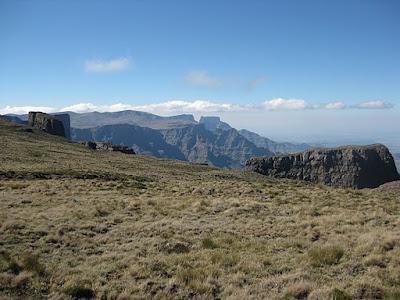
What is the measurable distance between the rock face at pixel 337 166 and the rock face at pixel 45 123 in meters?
78.0

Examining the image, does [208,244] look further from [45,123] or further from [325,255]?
[45,123]

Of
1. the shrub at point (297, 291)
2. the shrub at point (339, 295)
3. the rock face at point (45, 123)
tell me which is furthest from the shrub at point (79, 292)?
the rock face at point (45, 123)

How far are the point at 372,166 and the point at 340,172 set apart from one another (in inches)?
559

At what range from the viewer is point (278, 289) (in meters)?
11.0

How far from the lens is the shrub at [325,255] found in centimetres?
1317

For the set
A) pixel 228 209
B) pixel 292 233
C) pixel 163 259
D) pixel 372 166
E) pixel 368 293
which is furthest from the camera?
pixel 372 166

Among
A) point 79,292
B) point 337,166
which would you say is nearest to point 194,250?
point 79,292

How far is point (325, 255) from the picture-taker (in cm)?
1359

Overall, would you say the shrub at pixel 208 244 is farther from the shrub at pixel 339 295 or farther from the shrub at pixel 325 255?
the shrub at pixel 339 295

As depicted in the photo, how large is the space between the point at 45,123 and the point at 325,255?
158156 mm

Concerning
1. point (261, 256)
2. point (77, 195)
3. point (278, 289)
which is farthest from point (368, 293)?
point (77, 195)

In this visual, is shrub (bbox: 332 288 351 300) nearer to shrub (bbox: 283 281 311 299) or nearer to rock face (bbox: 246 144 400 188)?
shrub (bbox: 283 281 311 299)

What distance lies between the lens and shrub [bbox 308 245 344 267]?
1317cm

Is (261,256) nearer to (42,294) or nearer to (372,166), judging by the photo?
(42,294)
